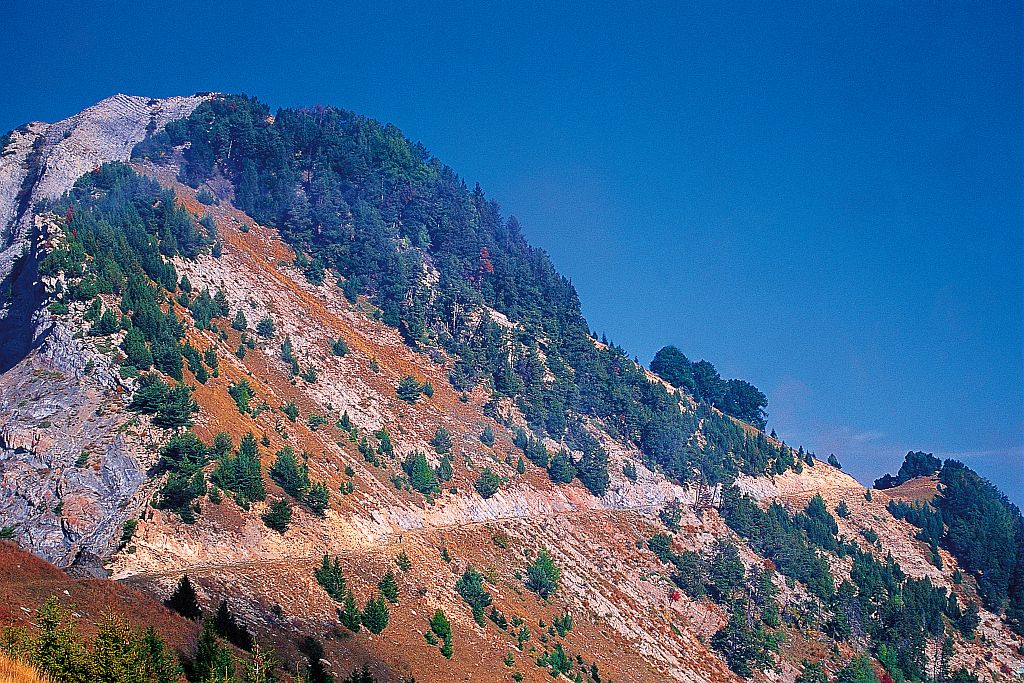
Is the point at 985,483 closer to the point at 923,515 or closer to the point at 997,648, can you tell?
the point at 923,515

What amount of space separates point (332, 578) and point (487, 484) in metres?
33.1

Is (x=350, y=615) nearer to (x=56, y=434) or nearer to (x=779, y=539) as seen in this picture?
(x=56, y=434)

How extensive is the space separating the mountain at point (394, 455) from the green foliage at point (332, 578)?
216 mm

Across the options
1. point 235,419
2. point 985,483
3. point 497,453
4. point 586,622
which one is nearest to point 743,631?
point 586,622

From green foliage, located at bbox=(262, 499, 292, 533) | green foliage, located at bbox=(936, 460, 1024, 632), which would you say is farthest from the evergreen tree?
green foliage, located at bbox=(936, 460, 1024, 632)

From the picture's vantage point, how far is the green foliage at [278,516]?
5316 cm

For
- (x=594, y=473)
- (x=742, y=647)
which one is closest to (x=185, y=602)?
(x=742, y=647)

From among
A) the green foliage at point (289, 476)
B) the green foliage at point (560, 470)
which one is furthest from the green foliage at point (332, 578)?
the green foliage at point (560, 470)

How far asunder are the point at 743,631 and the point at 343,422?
44.9m

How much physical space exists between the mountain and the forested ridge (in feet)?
1.65

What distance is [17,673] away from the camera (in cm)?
1952

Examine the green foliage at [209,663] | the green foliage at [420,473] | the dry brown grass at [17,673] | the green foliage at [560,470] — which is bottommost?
the green foliage at [209,663]

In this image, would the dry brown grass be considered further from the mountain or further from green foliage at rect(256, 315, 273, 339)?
green foliage at rect(256, 315, 273, 339)

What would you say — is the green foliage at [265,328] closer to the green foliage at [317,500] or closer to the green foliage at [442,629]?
the green foliage at [317,500]
